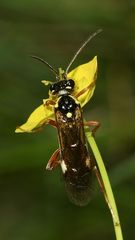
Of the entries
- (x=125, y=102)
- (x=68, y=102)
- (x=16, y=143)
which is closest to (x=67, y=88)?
(x=68, y=102)

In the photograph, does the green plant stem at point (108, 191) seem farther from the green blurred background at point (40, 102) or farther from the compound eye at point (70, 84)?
the green blurred background at point (40, 102)

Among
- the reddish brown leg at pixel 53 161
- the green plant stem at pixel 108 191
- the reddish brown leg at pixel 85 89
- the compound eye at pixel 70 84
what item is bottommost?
the green plant stem at pixel 108 191

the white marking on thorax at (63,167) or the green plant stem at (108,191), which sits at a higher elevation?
the white marking on thorax at (63,167)

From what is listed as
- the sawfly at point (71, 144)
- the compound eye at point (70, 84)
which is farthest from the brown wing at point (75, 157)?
the compound eye at point (70, 84)

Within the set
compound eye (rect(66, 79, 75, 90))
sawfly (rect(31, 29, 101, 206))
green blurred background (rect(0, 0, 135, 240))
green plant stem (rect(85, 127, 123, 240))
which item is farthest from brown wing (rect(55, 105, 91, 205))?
green blurred background (rect(0, 0, 135, 240))

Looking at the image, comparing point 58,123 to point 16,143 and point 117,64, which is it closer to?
point 16,143

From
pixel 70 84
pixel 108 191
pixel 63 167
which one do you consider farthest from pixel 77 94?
pixel 108 191
